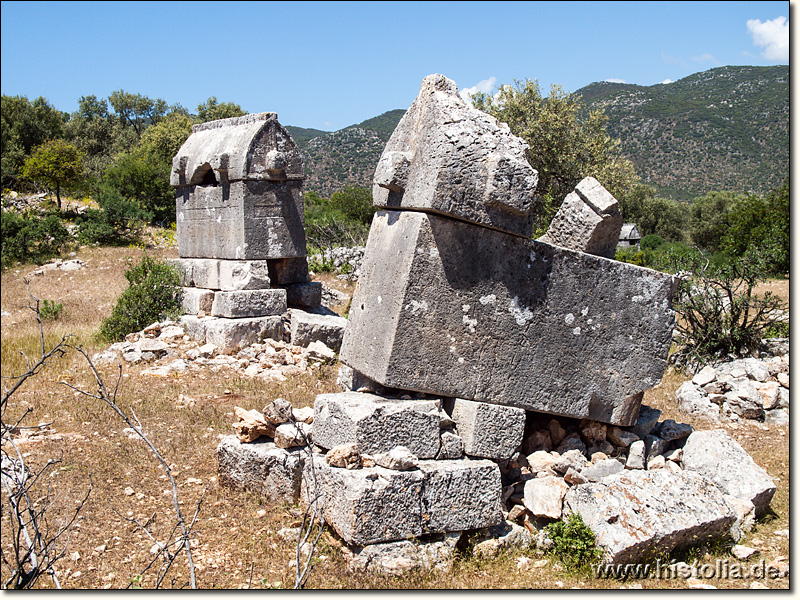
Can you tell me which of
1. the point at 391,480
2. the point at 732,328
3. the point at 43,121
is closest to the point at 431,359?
the point at 391,480

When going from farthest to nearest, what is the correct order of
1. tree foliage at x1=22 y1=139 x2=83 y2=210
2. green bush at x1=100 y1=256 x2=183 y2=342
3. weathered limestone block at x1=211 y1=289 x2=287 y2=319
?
tree foliage at x1=22 y1=139 x2=83 y2=210
green bush at x1=100 y1=256 x2=183 y2=342
weathered limestone block at x1=211 y1=289 x2=287 y2=319

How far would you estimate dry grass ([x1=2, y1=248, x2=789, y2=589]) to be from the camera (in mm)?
3703

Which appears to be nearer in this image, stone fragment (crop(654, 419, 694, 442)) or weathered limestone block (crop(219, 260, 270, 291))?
stone fragment (crop(654, 419, 694, 442))

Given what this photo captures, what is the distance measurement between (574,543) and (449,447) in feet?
3.08

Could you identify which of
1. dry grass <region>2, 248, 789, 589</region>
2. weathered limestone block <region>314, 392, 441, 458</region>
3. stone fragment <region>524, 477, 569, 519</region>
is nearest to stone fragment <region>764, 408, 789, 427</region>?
dry grass <region>2, 248, 789, 589</region>

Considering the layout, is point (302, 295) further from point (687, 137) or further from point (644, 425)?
point (687, 137)

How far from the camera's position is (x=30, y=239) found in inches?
705

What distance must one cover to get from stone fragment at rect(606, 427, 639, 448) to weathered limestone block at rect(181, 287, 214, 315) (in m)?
6.24

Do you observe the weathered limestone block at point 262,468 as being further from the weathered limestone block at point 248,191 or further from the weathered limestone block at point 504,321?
Result: the weathered limestone block at point 248,191

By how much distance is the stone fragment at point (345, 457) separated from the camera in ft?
12.5

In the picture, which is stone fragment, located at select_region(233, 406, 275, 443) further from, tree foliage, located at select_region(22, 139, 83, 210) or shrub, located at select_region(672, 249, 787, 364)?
tree foliage, located at select_region(22, 139, 83, 210)

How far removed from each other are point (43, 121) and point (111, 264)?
19.7 meters

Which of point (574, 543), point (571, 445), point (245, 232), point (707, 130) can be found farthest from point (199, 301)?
point (707, 130)

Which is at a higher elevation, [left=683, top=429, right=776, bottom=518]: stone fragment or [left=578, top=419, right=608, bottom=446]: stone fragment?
[left=578, top=419, right=608, bottom=446]: stone fragment
